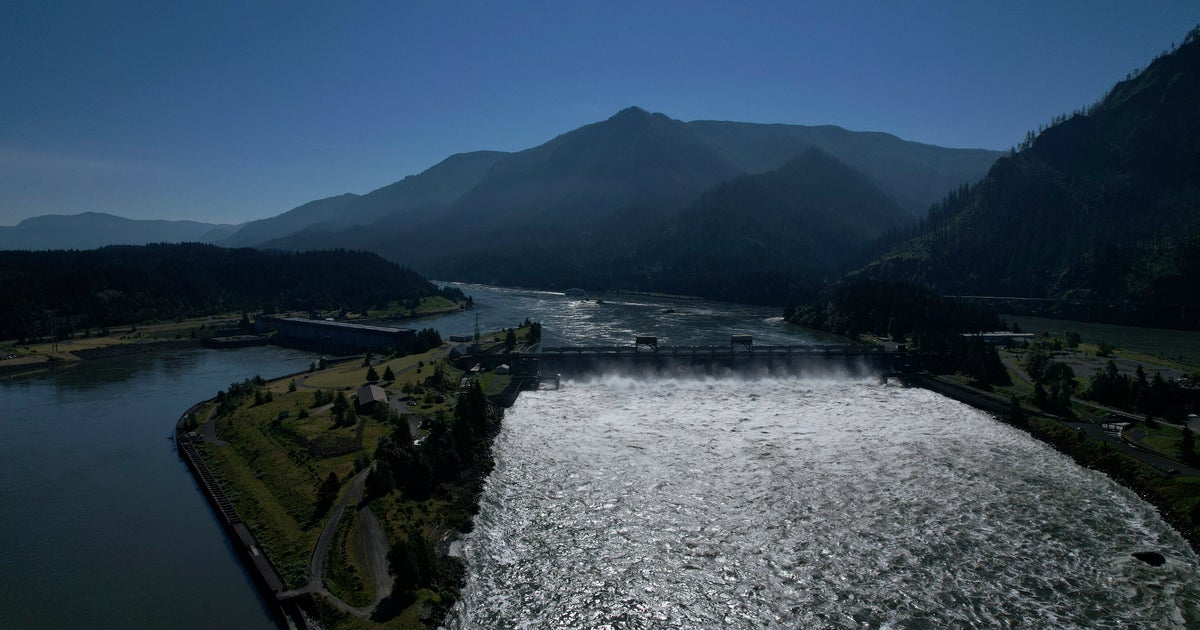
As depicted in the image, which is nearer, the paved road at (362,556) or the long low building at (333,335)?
the paved road at (362,556)

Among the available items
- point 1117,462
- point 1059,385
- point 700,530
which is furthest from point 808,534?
point 1059,385

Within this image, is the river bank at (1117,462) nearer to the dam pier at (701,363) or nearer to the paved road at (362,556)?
the dam pier at (701,363)

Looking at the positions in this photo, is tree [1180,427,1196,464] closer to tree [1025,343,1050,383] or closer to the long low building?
tree [1025,343,1050,383]

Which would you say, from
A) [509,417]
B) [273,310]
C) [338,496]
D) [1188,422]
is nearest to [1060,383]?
[1188,422]

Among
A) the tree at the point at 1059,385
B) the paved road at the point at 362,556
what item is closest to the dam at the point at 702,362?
the tree at the point at 1059,385

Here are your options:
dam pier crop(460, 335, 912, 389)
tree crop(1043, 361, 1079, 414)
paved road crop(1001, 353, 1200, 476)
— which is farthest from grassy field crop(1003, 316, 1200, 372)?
dam pier crop(460, 335, 912, 389)

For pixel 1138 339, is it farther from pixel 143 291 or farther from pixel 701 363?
pixel 143 291

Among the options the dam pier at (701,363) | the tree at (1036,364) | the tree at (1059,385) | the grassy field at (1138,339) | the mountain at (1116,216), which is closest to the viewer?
the tree at (1059,385)
